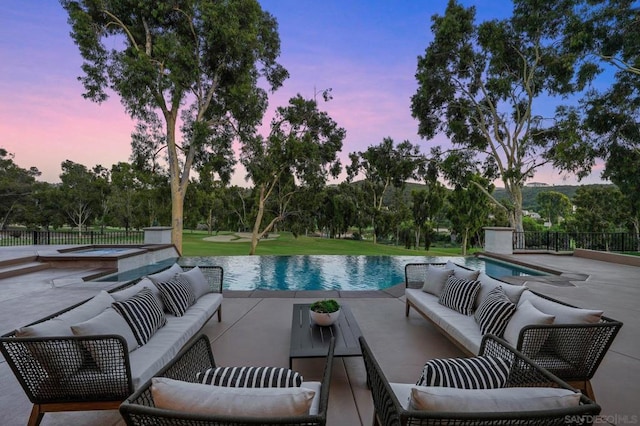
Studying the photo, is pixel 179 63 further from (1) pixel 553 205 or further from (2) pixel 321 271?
(1) pixel 553 205

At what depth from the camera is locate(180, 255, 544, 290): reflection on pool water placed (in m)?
8.16

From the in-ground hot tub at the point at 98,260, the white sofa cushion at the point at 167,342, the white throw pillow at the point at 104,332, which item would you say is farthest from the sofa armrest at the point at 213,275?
the in-ground hot tub at the point at 98,260

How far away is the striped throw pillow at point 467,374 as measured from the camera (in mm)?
1487

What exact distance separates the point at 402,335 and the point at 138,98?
484 inches

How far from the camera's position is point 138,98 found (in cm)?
1128

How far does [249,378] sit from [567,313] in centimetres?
240

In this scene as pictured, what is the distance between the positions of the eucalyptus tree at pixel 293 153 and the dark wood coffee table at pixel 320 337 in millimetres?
11609

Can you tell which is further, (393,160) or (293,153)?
(393,160)

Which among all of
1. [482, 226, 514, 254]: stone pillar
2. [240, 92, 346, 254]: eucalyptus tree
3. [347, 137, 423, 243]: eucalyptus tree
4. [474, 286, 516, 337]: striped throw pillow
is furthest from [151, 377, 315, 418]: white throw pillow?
[347, 137, 423, 243]: eucalyptus tree

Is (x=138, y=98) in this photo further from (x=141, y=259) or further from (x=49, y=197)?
(x=49, y=197)

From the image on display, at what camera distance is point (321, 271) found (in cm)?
984

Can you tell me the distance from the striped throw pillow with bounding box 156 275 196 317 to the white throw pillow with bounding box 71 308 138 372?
0.82 metres

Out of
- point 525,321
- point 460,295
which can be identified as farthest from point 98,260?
point 525,321

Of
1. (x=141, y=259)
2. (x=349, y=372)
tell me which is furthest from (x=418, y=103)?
(x=349, y=372)
